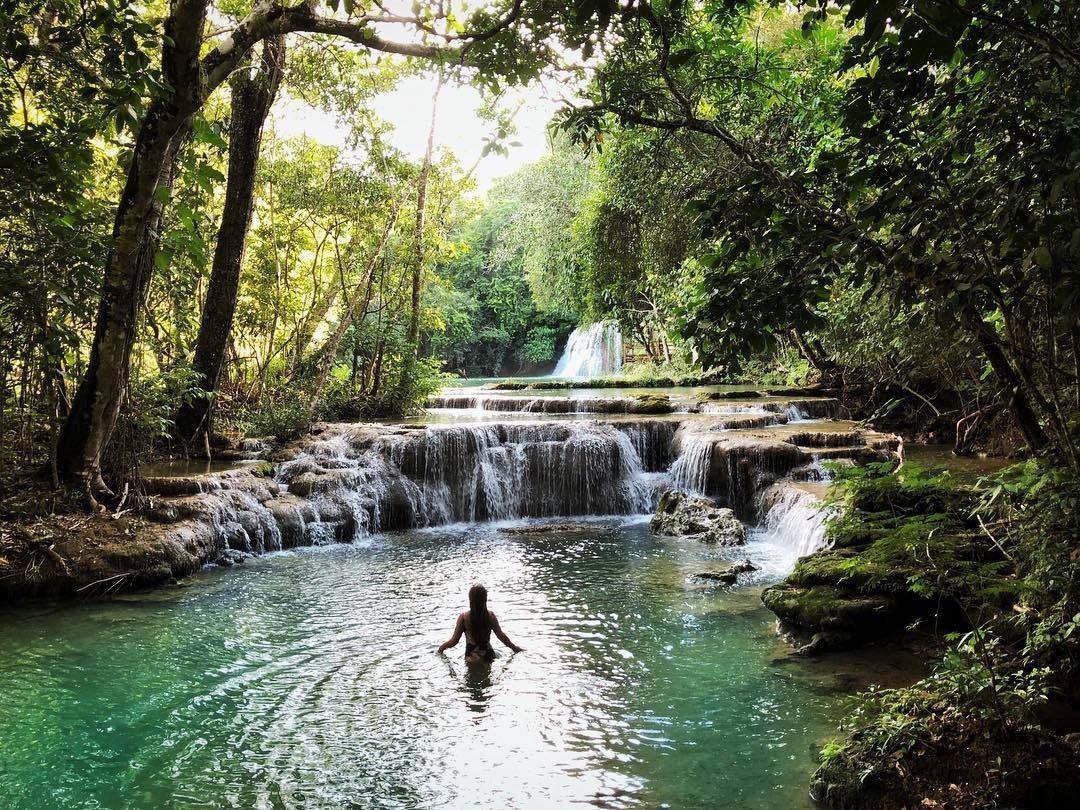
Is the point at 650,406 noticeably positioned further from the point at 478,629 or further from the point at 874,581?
the point at 478,629

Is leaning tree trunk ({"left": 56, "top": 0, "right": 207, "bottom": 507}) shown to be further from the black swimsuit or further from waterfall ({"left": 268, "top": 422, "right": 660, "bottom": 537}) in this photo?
the black swimsuit

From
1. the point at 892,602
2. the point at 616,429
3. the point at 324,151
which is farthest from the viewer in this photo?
the point at 324,151

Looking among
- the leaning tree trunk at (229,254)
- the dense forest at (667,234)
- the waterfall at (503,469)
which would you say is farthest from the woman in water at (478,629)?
the leaning tree trunk at (229,254)

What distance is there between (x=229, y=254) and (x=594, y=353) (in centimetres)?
2454

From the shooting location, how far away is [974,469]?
10352 millimetres

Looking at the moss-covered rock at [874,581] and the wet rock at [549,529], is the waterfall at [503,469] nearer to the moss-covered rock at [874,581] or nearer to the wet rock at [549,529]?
the wet rock at [549,529]

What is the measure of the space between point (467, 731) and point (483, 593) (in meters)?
1.40

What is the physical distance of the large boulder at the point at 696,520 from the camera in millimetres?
10391

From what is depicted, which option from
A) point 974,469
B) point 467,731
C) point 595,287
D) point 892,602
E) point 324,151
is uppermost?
point 324,151

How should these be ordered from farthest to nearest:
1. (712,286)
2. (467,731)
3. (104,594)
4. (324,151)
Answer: (324,151)
(104,594)
(467,731)
(712,286)

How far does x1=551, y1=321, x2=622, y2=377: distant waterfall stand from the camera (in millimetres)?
33938

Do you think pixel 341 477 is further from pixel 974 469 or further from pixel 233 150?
pixel 974 469

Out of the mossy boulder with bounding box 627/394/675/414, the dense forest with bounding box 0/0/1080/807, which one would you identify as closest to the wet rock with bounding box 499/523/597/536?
the mossy boulder with bounding box 627/394/675/414

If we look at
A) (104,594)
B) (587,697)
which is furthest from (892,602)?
(104,594)
